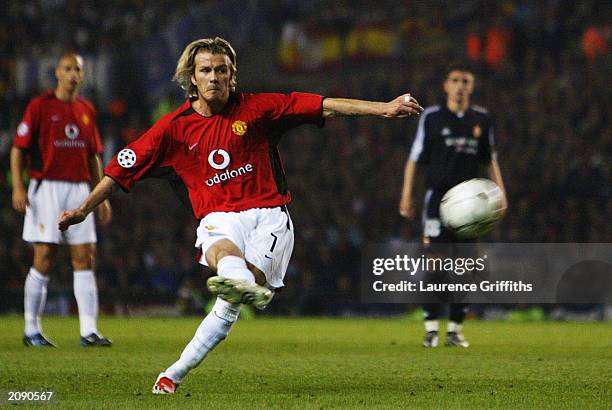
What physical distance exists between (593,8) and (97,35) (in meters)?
8.71

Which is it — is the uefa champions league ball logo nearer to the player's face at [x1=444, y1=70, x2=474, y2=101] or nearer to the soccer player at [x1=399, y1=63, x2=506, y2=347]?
the soccer player at [x1=399, y1=63, x2=506, y2=347]

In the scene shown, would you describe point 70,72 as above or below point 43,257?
above

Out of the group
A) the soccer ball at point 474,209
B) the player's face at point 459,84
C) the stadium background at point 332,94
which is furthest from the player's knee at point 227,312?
the stadium background at point 332,94

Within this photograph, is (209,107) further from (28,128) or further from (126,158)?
(28,128)

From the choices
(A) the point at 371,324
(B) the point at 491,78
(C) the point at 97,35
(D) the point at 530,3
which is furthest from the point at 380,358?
(C) the point at 97,35

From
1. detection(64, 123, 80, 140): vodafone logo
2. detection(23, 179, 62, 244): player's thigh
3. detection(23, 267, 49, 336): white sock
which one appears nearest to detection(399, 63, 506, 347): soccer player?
detection(64, 123, 80, 140): vodafone logo

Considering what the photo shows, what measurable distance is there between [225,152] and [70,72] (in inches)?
140

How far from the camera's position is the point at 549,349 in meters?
9.12

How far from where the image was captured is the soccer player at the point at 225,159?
5.88 m

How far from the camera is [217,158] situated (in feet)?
19.8

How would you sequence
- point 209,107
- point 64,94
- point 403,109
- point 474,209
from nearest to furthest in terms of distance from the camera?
point 403,109, point 209,107, point 474,209, point 64,94

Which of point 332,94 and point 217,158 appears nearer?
point 217,158

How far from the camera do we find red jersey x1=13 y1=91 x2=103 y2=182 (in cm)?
927

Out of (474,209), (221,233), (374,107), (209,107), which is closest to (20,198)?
(209,107)
